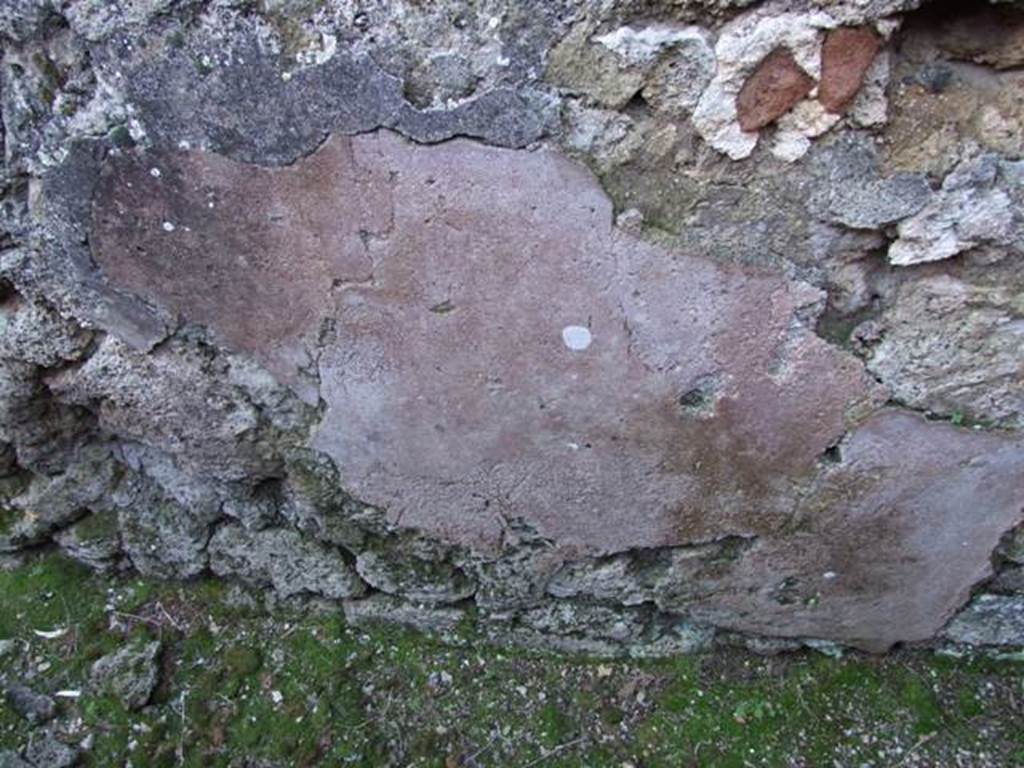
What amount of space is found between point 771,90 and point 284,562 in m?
1.40

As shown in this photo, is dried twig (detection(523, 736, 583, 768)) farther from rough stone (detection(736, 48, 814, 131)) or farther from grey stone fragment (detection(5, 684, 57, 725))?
rough stone (detection(736, 48, 814, 131))

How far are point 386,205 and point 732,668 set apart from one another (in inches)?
49.0

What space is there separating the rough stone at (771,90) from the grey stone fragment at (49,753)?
1799mm

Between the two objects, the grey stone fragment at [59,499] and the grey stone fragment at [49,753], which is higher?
the grey stone fragment at [59,499]

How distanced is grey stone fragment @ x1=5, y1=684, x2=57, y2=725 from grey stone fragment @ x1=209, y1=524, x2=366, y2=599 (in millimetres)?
437

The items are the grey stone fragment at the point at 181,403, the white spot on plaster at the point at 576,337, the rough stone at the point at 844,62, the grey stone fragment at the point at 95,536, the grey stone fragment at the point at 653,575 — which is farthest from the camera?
the grey stone fragment at the point at 95,536

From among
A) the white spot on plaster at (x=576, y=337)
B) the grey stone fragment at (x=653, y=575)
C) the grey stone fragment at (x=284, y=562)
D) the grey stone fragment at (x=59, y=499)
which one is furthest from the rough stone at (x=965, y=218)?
the grey stone fragment at (x=59, y=499)

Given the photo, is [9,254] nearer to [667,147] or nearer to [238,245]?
[238,245]

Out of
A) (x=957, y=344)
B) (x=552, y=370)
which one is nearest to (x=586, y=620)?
(x=552, y=370)

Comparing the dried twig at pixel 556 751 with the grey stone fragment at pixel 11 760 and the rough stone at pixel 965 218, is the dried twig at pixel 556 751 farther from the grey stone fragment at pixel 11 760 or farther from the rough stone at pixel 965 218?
the rough stone at pixel 965 218

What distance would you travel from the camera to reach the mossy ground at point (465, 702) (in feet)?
5.55

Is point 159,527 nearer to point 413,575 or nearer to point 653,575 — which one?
point 413,575

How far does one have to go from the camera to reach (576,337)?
4.53 feet

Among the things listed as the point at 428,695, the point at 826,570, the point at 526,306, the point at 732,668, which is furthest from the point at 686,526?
the point at 428,695
